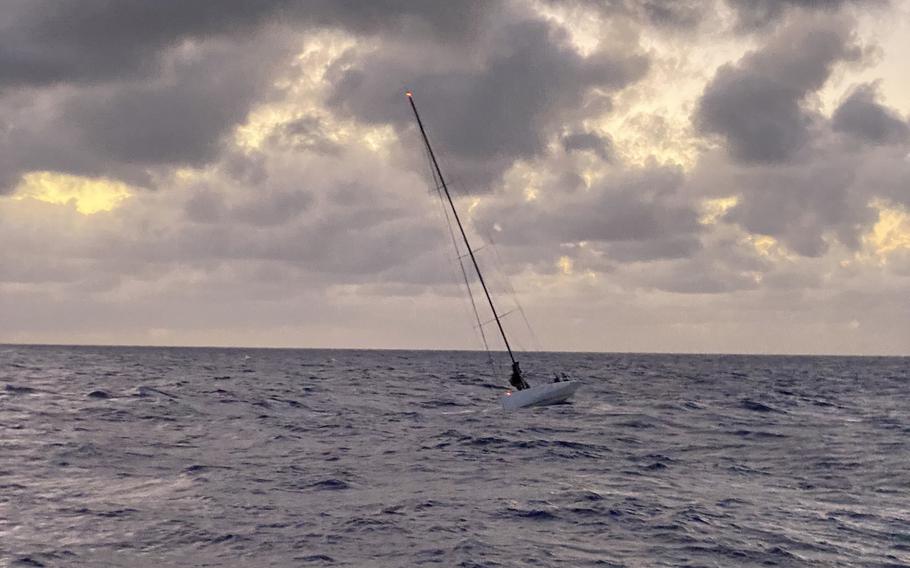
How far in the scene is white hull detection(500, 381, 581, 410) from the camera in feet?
178

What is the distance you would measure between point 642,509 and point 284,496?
11446 millimetres

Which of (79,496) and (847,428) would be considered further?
(847,428)

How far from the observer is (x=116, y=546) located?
20.9 meters

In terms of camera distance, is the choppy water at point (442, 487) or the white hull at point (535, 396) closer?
the choppy water at point (442, 487)

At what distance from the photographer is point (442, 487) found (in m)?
29.4

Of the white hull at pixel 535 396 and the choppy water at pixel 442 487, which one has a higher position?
the white hull at pixel 535 396

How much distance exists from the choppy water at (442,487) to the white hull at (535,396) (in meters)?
1.29

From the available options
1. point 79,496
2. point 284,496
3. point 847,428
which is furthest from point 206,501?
point 847,428

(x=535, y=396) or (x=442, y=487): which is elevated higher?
(x=535, y=396)

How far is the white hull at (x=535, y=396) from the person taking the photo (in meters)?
54.3

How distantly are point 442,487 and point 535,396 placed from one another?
85.6 ft

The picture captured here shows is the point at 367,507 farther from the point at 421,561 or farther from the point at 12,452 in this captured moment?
the point at 12,452

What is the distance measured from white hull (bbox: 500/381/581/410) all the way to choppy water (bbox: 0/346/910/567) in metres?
1.29

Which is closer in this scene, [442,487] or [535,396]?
[442,487]
